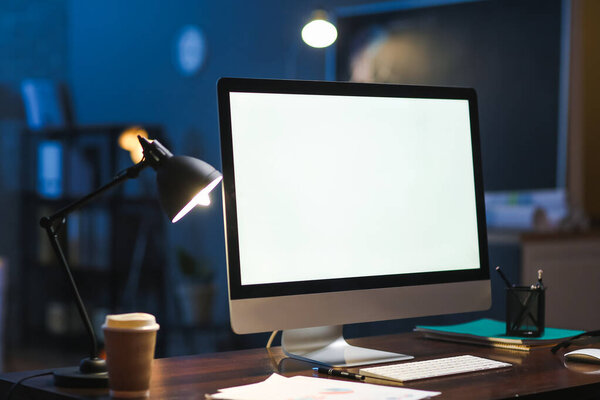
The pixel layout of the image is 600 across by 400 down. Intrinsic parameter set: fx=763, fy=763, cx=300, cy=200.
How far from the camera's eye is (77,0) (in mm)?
4594

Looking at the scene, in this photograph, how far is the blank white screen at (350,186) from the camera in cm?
123

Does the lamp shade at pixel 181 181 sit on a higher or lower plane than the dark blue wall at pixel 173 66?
lower

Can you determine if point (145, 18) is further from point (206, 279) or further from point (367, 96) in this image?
point (367, 96)

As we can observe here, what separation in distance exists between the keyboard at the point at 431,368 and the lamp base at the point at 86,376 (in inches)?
15.3

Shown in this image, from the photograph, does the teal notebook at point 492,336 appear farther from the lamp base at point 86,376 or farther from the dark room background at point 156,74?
the dark room background at point 156,74

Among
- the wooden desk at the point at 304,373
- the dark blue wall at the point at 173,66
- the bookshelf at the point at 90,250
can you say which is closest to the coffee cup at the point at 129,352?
the wooden desk at the point at 304,373

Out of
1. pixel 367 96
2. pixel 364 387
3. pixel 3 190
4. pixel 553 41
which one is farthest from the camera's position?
pixel 3 190

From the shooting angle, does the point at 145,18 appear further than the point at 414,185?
Yes

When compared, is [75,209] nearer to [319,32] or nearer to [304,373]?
[304,373]

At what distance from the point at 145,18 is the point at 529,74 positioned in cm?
230

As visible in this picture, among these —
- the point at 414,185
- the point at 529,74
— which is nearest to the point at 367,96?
the point at 414,185

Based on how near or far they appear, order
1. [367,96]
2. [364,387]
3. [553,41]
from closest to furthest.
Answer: [364,387]
[367,96]
[553,41]

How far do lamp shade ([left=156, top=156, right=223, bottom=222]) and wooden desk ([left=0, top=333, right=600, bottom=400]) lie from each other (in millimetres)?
253

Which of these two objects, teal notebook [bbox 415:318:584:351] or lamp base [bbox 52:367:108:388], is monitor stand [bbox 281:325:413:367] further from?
lamp base [bbox 52:367:108:388]
